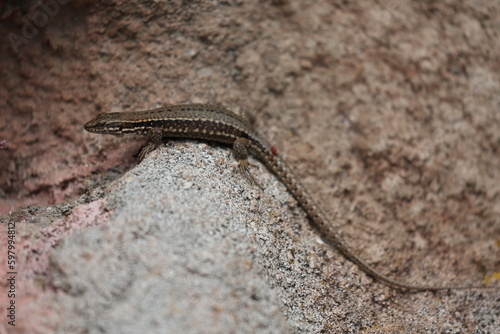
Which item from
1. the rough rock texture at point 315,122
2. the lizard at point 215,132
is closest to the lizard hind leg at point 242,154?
the lizard at point 215,132

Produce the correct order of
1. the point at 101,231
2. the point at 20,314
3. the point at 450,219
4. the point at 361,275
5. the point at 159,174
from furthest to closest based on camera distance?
the point at 450,219 → the point at 361,275 → the point at 159,174 → the point at 101,231 → the point at 20,314

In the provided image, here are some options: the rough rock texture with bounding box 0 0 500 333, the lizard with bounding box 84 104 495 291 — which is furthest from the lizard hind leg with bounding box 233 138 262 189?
the rough rock texture with bounding box 0 0 500 333

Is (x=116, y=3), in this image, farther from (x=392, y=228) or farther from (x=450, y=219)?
(x=450, y=219)

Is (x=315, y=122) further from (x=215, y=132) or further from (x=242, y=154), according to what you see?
(x=215, y=132)

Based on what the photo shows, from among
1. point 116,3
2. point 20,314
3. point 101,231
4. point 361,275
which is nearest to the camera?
point 20,314

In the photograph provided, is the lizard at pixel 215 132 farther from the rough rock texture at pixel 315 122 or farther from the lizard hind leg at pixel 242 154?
the rough rock texture at pixel 315 122

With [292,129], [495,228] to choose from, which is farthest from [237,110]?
[495,228]

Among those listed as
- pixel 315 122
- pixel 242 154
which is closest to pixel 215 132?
pixel 242 154

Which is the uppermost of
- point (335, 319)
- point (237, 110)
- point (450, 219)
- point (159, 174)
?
point (159, 174)
